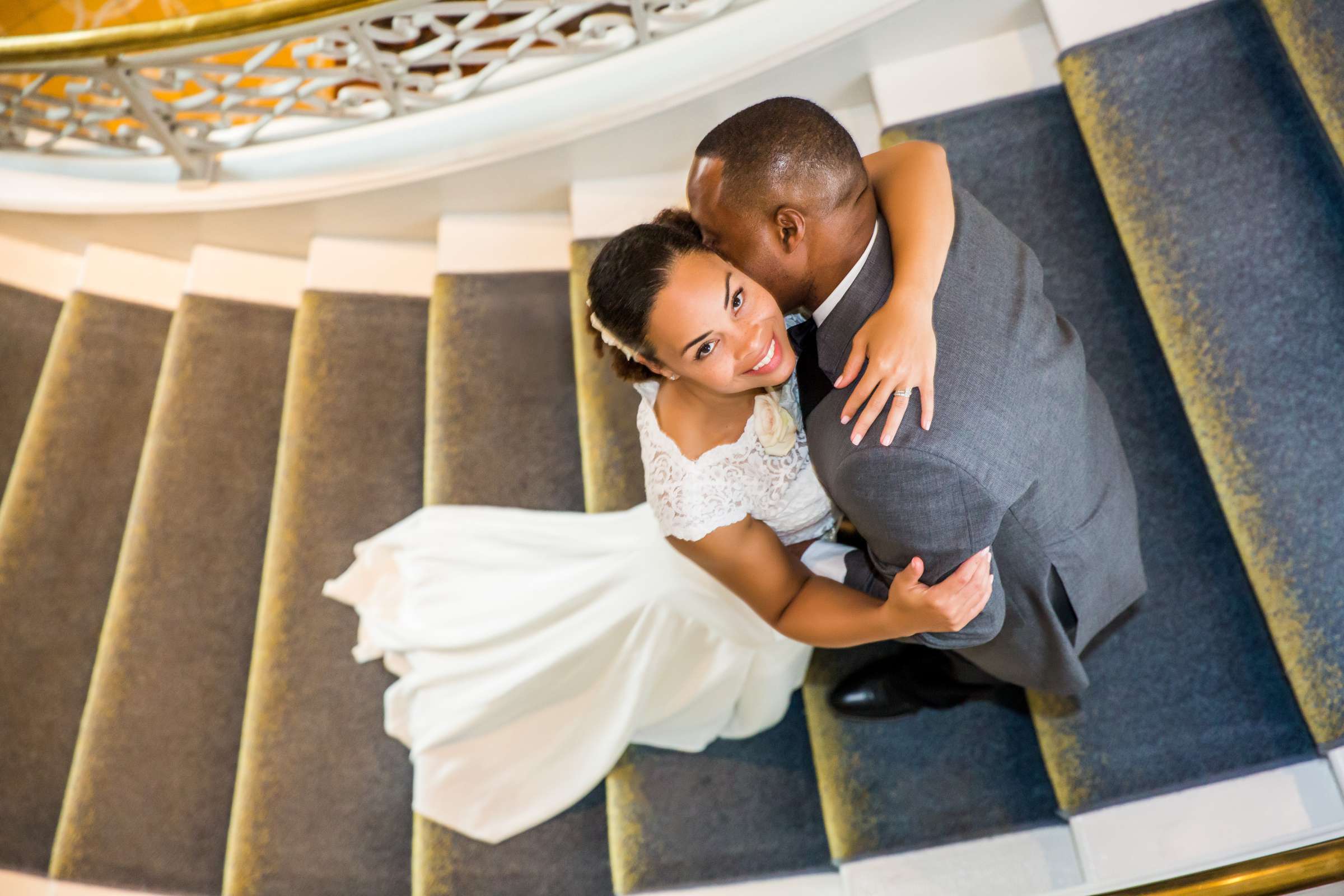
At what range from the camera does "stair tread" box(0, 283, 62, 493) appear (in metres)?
3.54

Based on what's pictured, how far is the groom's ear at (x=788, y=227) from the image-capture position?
56.6 inches

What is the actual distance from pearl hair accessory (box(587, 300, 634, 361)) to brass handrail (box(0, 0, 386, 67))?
55.7 inches

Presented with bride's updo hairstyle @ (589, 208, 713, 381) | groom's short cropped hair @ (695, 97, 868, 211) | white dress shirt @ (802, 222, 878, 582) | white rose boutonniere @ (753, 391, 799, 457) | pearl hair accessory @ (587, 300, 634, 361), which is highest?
groom's short cropped hair @ (695, 97, 868, 211)

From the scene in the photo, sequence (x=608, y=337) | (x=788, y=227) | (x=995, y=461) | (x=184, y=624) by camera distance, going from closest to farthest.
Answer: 1. (x=995, y=461)
2. (x=788, y=227)
3. (x=608, y=337)
4. (x=184, y=624)

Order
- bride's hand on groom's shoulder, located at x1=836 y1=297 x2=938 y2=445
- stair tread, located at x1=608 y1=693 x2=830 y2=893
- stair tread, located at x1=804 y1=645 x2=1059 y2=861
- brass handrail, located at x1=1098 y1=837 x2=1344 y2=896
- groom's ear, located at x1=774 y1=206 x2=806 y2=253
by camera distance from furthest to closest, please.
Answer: stair tread, located at x1=608 y1=693 x2=830 y2=893
stair tread, located at x1=804 y1=645 x2=1059 y2=861
groom's ear, located at x1=774 y1=206 x2=806 y2=253
bride's hand on groom's shoulder, located at x1=836 y1=297 x2=938 y2=445
brass handrail, located at x1=1098 y1=837 x2=1344 y2=896

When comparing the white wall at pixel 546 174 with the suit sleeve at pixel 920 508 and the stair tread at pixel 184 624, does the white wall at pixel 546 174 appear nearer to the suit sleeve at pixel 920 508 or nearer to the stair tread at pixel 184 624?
the stair tread at pixel 184 624

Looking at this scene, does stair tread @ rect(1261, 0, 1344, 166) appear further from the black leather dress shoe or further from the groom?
the black leather dress shoe

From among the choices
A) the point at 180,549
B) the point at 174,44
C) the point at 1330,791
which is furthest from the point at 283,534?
the point at 1330,791

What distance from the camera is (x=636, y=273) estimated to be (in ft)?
4.87

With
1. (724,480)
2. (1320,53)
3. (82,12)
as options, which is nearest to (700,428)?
(724,480)

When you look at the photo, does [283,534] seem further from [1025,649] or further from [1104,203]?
[1104,203]

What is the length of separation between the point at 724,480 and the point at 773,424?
14 centimetres

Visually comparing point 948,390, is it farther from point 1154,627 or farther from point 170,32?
point 170,32

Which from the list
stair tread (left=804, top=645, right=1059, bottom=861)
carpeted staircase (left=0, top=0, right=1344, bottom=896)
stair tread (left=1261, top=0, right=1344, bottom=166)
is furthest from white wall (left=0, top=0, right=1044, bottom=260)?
stair tread (left=804, top=645, right=1059, bottom=861)
